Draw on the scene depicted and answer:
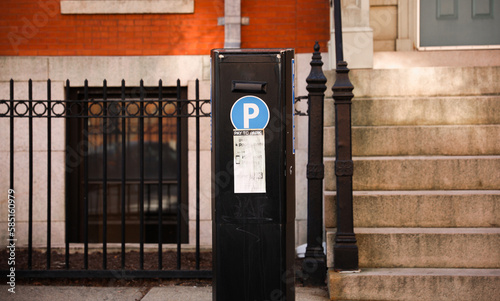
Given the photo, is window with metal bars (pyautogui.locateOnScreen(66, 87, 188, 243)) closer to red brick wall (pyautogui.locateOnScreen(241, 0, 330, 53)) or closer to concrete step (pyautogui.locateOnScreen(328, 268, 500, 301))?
red brick wall (pyautogui.locateOnScreen(241, 0, 330, 53))

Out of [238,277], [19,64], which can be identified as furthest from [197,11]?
[238,277]

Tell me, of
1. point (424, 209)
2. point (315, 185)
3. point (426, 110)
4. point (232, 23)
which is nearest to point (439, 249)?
point (424, 209)

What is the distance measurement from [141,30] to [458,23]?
413 cm

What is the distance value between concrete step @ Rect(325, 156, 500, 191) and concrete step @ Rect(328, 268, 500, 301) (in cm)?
91

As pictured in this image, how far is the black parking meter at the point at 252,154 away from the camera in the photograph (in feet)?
9.62

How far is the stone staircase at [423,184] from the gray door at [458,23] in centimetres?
130

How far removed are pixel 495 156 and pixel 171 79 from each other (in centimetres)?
388

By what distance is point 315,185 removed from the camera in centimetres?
434

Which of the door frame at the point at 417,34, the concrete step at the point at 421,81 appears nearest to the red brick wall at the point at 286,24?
the door frame at the point at 417,34

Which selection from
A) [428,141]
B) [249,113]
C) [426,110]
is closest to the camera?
[249,113]

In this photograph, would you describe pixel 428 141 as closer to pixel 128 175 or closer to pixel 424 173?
pixel 424 173

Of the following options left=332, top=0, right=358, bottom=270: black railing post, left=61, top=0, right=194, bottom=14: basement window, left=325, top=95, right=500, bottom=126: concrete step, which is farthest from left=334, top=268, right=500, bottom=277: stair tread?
left=61, top=0, right=194, bottom=14: basement window

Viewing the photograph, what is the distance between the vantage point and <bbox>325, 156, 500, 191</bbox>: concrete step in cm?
458

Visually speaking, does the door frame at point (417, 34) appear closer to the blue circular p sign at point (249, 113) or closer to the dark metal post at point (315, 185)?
the dark metal post at point (315, 185)
